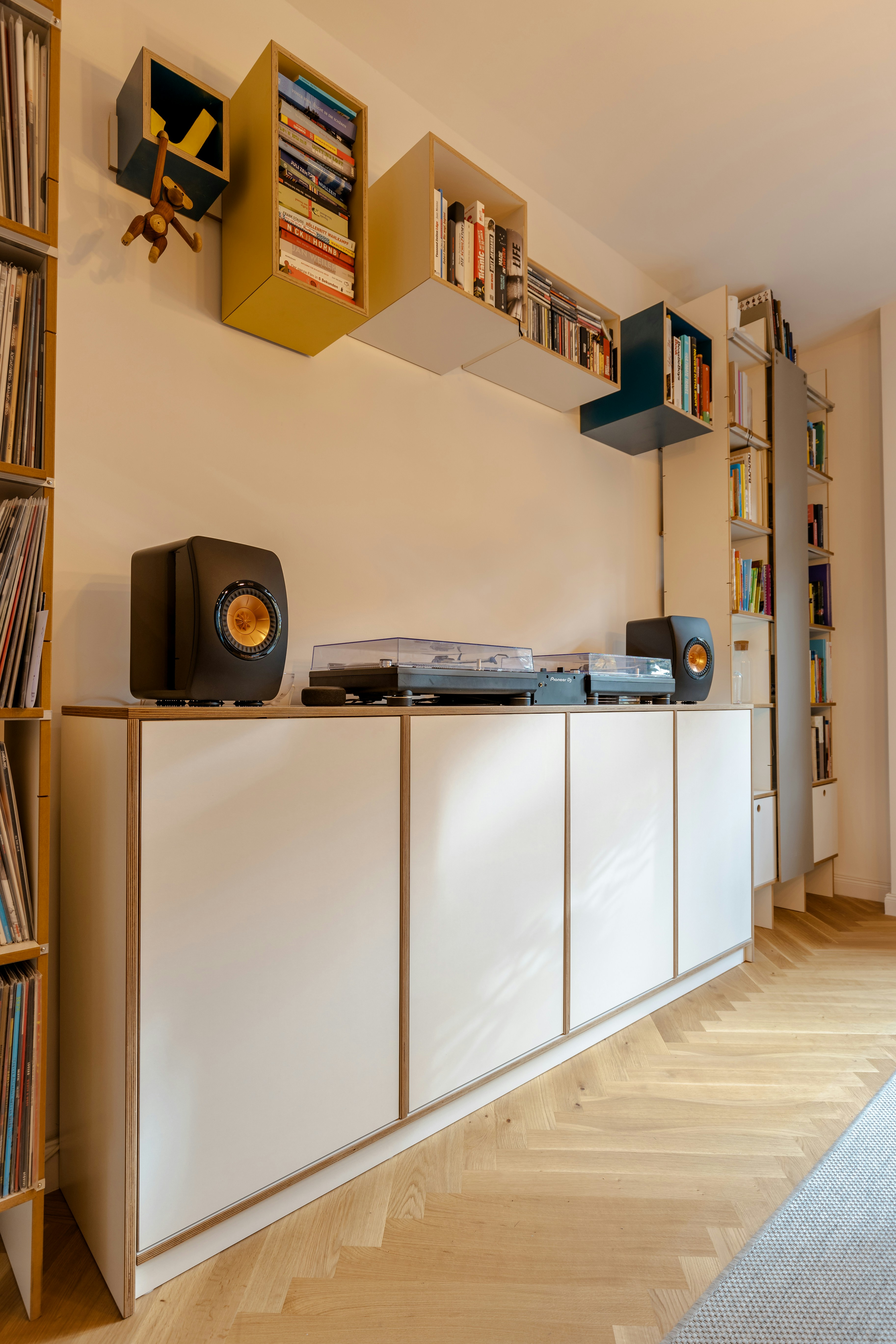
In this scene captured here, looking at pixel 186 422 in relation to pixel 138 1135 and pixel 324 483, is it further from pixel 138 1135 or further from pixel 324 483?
pixel 138 1135

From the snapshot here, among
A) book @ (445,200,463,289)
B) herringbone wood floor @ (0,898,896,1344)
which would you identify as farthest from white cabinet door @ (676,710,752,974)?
book @ (445,200,463,289)

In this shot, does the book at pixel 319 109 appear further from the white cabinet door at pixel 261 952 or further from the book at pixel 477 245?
the white cabinet door at pixel 261 952

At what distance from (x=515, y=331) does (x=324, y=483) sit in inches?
27.3

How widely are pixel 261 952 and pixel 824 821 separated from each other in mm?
3173

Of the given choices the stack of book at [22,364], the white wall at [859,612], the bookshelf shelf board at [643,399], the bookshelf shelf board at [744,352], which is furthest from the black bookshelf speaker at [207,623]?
the white wall at [859,612]

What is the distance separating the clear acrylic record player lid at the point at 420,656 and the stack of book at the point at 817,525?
247 cm

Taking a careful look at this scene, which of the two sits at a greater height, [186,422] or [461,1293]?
[186,422]

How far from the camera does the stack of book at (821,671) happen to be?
359cm

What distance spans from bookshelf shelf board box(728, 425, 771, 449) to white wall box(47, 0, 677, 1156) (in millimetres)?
686

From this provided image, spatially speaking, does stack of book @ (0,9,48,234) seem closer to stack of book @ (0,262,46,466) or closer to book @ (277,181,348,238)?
stack of book @ (0,262,46,466)

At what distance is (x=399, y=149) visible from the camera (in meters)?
2.06

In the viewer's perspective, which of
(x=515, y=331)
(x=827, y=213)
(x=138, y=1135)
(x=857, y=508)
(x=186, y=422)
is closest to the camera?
(x=138, y=1135)

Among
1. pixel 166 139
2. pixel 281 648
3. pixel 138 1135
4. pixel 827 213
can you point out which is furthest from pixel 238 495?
pixel 827 213

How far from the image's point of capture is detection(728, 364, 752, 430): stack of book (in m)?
2.91
